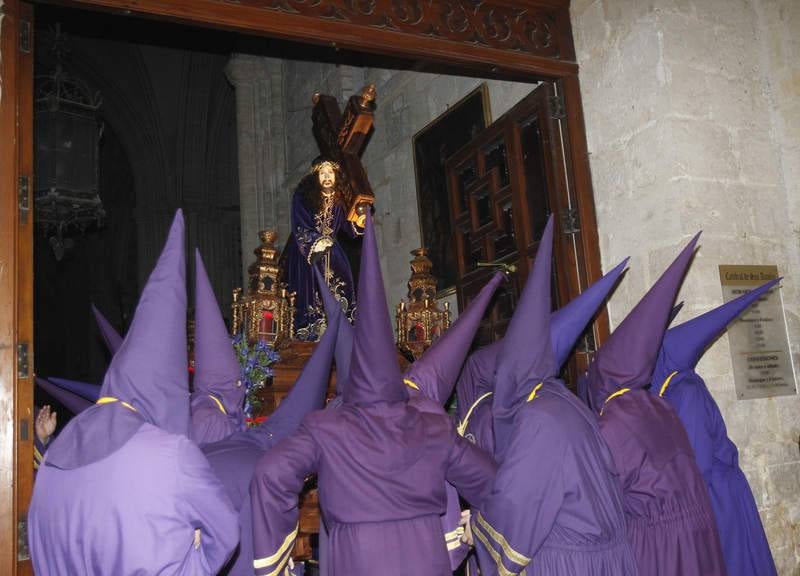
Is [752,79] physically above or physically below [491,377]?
above

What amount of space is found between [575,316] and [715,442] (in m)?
1.02

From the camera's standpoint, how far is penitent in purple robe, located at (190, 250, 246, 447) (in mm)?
3729

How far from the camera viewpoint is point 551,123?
5.62 meters

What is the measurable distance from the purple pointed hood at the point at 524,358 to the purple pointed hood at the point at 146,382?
1.48m

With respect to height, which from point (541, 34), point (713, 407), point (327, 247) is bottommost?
point (713, 407)

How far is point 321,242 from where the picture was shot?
6.11 metres

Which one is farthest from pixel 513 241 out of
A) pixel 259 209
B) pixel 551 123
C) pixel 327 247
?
pixel 259 209

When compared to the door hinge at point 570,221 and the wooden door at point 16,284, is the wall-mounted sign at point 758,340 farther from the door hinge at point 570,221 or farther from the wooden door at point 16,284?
the wooden door at point 16,284

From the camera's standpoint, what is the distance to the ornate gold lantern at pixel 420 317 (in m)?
5.80

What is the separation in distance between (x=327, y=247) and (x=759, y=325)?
120 inches

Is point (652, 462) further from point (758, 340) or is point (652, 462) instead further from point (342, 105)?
point (342, 105)

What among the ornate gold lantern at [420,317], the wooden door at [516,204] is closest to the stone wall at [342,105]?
the wooden door at [516,204]

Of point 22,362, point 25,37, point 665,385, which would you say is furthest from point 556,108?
point 22,362

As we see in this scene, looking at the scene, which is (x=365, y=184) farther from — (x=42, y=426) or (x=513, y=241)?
(x=42, y=426)
